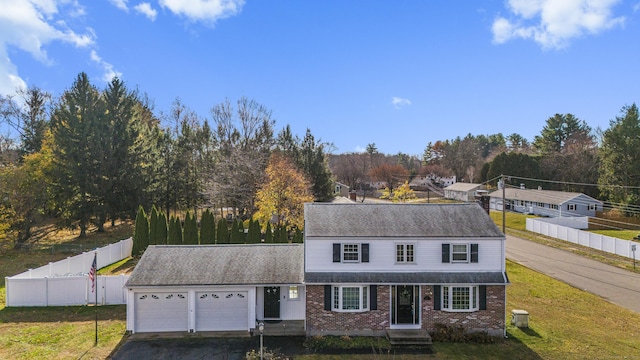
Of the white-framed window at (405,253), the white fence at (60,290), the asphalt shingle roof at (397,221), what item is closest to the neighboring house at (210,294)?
the asphalt shingle roof at (397,221)

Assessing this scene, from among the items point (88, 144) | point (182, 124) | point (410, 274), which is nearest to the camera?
point (410, 274)

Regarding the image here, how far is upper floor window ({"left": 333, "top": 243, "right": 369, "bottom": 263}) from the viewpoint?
56.4ft

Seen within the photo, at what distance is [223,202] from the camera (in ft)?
134

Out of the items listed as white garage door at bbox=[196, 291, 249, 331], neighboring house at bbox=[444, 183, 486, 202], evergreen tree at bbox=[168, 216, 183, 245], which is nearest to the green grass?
neighboring house at bbox=[444, 183, 486, 202]

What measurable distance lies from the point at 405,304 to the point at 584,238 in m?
29.8

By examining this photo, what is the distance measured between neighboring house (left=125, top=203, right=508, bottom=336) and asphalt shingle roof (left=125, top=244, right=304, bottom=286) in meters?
0.07

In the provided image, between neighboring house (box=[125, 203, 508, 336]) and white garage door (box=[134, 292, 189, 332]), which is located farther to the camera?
white garage door (box=[134, 292, 189, 332])

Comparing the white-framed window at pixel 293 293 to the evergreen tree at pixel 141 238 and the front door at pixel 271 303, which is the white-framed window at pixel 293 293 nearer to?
the front door at pixel 271 303

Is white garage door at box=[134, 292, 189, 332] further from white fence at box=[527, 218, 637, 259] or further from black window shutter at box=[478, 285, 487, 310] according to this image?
white fence at box=[527, 218, 637, 259]

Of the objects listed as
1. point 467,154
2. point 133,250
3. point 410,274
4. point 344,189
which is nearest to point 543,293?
point 410,274

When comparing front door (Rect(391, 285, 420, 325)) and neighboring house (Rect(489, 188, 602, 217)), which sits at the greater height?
neighboring house (Rect(489, 188, 602, 217))

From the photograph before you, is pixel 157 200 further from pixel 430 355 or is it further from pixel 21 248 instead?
pixel 430 355

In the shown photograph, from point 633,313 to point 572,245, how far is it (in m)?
19.9

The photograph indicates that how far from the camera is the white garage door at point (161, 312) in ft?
56.1
